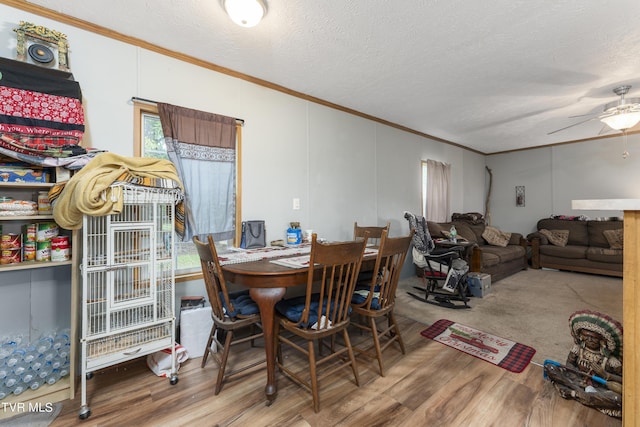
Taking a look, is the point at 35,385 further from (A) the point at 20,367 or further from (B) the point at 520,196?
(B) the point at 520,196

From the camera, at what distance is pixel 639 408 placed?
991 mm

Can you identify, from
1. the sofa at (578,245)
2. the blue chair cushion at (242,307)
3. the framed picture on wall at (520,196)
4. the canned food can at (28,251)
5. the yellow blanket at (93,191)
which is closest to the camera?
the yellow blanket at (93,191)

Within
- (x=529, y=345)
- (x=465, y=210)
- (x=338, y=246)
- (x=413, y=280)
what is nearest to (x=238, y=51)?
(x=338, y=246)

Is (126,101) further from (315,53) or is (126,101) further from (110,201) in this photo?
(315,53)

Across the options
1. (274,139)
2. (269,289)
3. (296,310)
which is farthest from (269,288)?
(274,139)

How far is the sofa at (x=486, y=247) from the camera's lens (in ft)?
13.3

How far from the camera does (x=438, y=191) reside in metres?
5.00

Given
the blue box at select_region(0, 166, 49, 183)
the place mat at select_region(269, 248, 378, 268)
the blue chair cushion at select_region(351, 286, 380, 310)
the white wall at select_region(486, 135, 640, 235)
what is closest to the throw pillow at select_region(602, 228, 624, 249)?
the white wall at select_region(486, 135, 640, 235)

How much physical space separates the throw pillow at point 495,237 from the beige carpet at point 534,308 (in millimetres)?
745

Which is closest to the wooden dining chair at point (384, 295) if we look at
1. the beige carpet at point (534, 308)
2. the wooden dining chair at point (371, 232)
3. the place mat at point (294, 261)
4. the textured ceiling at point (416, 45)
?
the place mat at point (294, 261)

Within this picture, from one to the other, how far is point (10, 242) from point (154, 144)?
1.12 metres

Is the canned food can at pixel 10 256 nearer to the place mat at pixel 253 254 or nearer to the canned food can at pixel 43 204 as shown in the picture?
the canned food can at pixel 43 204

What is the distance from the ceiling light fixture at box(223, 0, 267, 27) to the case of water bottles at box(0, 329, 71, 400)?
93.0 inches

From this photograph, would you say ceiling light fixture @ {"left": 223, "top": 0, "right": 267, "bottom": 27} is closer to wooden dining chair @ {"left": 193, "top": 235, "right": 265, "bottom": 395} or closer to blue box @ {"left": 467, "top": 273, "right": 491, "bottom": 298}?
wooden dining chair @ {"left": 193, "top": 235, "right": 265, "bottom": 395}
